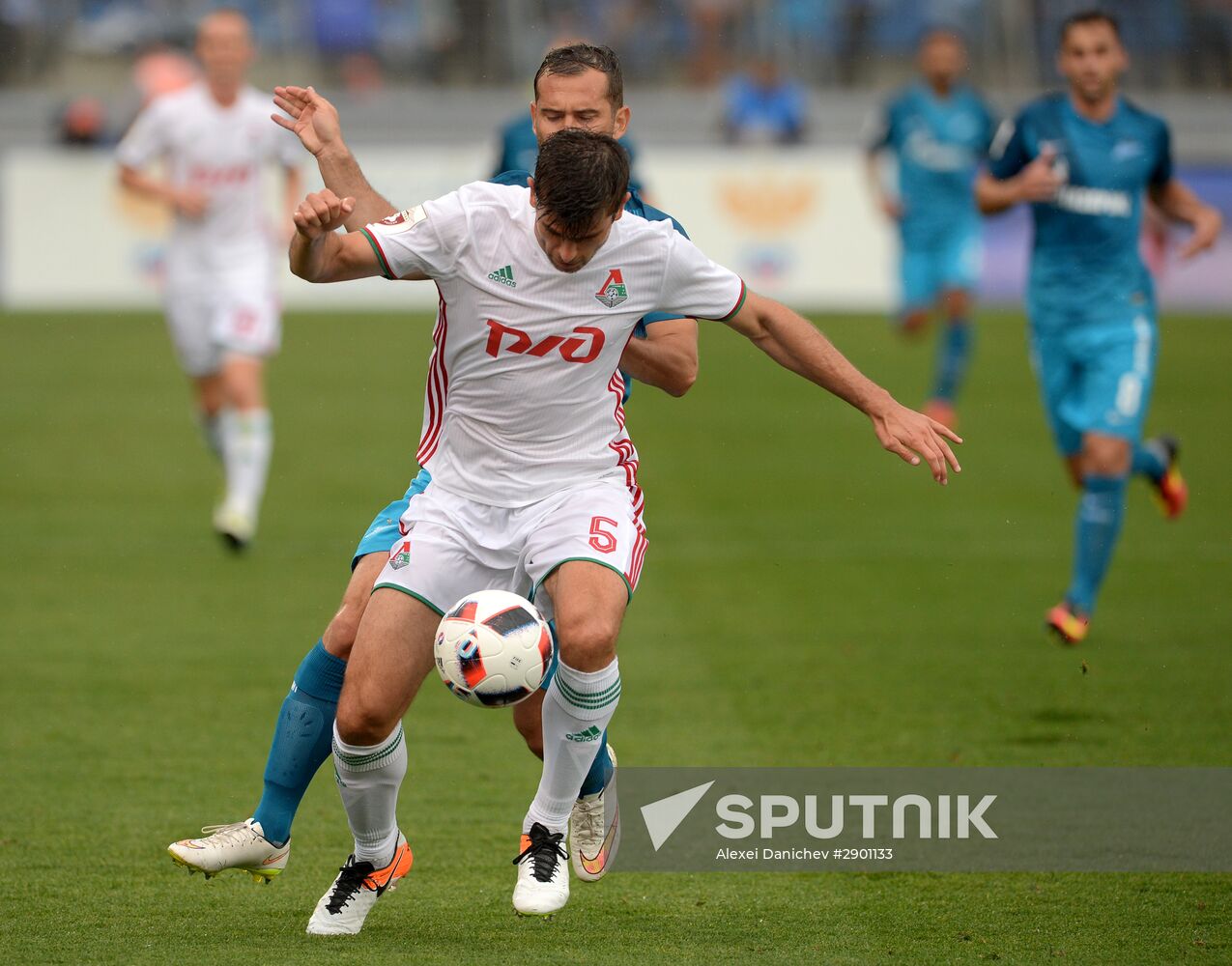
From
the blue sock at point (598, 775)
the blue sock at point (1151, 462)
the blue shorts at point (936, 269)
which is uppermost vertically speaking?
the blue sock at point (598, 775)

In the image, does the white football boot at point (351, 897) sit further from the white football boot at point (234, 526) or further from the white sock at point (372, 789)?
the white football boot at point (234, 526)

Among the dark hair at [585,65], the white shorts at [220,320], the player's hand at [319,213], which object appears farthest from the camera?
the white shorts at [220,320]

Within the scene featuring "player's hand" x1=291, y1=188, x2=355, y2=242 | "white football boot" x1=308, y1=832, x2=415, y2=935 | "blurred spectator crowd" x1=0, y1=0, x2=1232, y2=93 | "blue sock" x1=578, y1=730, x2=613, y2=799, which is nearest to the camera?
"player's hand" x1=291, y1=188, x2=355, y2=242

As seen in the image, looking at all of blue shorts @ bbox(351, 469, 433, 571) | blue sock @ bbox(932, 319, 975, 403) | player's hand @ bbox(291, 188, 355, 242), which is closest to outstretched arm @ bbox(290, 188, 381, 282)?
player's hand @ bbox(291, 188, 355, 242)

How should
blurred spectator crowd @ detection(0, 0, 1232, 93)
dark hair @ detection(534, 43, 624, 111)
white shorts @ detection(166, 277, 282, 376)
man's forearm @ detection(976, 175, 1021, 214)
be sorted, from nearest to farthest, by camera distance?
dark hair @ detection(534, 43, 624, 111)
man's forearm @ detection(976, 175, 1021, 214)
white shorts @ detection(166, 277, 282, 376)
blurred spectator crowd @ detection(0, 0, 1232, 93)

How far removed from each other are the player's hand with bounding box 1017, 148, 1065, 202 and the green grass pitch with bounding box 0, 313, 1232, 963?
1957mm

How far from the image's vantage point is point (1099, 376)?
25.9 feet

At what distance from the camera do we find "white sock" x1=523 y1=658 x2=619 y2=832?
454 cm

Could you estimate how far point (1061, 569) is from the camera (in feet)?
31.5

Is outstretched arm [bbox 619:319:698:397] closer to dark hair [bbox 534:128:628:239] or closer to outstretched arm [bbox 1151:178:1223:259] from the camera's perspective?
dark hair [bbox 534:128:628:239]

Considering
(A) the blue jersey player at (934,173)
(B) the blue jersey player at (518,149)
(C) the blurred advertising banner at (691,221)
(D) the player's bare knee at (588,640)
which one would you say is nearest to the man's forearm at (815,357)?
(D) the player's bare knee at (588,640)

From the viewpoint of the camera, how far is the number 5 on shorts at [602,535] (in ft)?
15.0

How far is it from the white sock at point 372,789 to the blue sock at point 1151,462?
5.14 meters

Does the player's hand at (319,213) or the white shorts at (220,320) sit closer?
the player's hand at (319,213)
